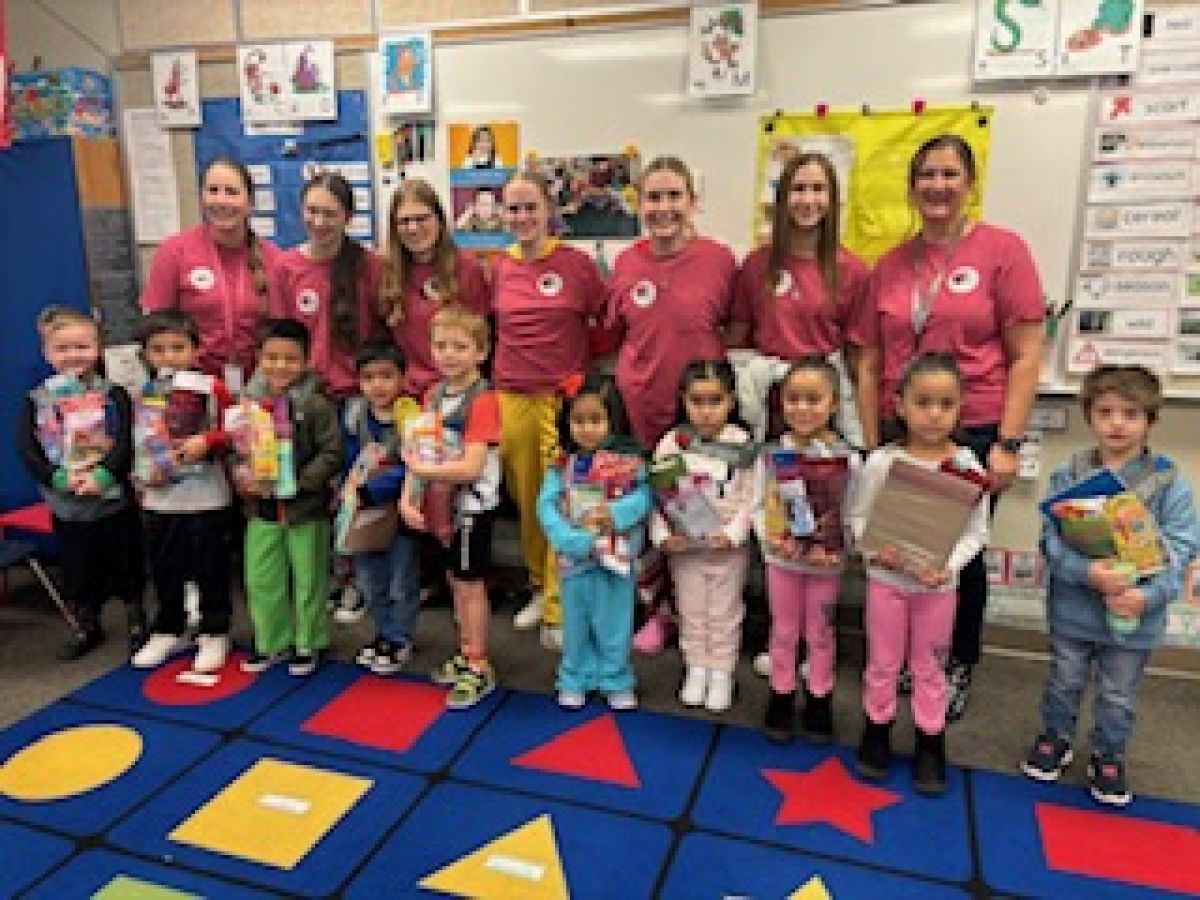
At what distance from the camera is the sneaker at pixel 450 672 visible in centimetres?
253

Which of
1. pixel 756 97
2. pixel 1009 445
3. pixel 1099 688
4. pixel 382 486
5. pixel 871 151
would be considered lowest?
pixel 1099 688

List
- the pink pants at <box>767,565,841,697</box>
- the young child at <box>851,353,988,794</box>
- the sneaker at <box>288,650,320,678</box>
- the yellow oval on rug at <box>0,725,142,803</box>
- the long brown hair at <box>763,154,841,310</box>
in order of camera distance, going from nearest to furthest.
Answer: the young child at <box>851,353,988,794</box> < the yellow oval on rug at <box>0,725,142,803</box> < the pink pants at <box>767,565,841,697</box> < the long brown hair at <box>763,154,841,310</box> < the sneaker at <box>288,650,320,678</box>

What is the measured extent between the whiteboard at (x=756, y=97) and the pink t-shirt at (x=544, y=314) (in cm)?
53

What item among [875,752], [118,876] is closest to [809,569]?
[875,752]

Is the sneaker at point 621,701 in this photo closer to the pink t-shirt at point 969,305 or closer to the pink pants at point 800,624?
the pink pants at point 800,624

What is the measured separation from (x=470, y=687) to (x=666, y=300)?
123cm

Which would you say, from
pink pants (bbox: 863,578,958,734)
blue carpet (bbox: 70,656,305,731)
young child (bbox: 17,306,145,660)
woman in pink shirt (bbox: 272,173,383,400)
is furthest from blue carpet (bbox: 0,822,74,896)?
pink pants (bbox: 863,578,958,734)

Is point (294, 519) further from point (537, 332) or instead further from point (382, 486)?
point (537, 332)

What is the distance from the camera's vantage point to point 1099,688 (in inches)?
80.0

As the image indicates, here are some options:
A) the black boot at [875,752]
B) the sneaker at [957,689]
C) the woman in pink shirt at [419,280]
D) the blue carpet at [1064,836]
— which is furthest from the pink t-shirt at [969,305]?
the woman in pink shirt at [419,280]

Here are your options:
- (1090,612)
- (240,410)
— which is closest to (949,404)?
(1090,612)

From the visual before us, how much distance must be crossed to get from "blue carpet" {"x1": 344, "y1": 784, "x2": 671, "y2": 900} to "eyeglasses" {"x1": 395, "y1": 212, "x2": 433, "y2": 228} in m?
1.60

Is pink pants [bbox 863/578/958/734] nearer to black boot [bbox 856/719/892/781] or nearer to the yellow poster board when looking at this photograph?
black boot [bbox 856/719/892/781]

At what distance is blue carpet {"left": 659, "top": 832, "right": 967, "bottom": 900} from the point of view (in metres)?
1.74
